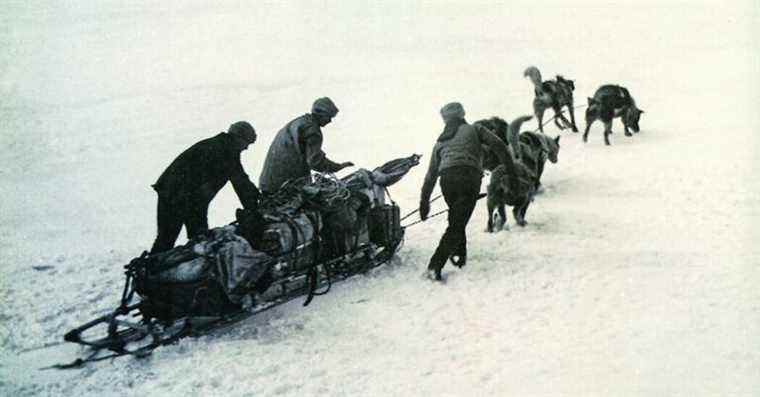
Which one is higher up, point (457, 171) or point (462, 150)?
point (462, 150)

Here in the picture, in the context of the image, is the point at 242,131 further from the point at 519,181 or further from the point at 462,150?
the point at 519,181

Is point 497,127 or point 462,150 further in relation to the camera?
point 497,127

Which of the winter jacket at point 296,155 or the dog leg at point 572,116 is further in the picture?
the dog leg at point 572,116

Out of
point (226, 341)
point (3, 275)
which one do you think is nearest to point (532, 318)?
point (226, 341)

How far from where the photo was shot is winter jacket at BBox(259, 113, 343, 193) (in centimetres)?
642

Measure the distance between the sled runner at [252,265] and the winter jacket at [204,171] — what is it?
0.25m

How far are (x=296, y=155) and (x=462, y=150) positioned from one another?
1.54 metres

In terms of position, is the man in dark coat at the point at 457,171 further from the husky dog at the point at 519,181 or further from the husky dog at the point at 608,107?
the husky dog at the point at 608,107

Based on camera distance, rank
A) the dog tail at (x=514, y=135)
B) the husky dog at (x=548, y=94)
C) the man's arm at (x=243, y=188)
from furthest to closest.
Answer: the husky dog at (x=548, y=94), the dog tail at (x=514, y=135), the man's arm at (x=243, y=188)

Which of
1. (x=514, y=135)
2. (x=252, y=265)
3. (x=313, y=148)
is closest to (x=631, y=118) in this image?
(x=514, y=135)

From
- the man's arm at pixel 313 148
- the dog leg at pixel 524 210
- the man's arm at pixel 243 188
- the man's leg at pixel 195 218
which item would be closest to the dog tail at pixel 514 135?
the dog leg at pixel 524 210

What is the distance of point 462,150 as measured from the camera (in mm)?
6230

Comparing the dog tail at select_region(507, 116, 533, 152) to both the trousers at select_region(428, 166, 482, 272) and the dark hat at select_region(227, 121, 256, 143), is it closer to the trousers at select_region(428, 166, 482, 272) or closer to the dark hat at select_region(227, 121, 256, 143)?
the trousers at select_region(428, 166, 482, 272)

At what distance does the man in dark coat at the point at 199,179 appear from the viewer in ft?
19.2
